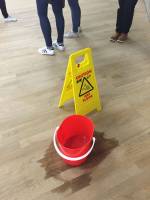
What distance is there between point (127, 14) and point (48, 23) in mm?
788

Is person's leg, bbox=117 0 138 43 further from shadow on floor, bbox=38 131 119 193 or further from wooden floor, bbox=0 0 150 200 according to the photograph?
shadow on floor, bbox=38 131 119 193

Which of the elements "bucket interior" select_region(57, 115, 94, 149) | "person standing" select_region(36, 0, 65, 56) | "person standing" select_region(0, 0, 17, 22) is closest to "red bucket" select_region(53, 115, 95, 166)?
"bucket interior" select_region(57, 115, 94, 149)

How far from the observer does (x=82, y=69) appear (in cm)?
172

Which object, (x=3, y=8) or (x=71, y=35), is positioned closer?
(x=71, y=35)

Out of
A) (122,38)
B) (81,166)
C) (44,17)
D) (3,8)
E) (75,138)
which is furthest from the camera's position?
(3,8)

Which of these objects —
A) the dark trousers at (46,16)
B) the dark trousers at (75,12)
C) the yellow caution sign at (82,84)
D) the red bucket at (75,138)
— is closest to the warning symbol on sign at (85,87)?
the yellow caution sign at (82,84)

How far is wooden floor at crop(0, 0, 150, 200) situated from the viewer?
148cm

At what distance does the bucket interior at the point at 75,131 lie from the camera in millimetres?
1632

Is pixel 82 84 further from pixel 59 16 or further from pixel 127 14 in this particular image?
pixel 127 14

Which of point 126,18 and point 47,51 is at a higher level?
point 126,18

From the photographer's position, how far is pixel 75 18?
8.74 ft

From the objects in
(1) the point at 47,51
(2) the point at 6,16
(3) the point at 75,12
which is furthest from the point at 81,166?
(2) the point at 6,16

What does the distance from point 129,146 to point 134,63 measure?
1002mm

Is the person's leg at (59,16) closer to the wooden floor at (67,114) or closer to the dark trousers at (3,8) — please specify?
the wooden floor at (67,114)
